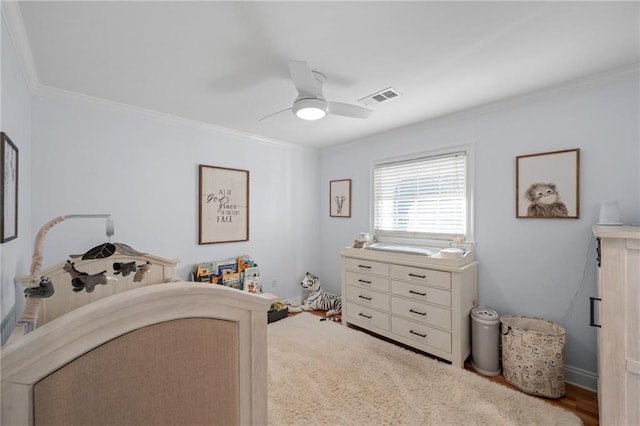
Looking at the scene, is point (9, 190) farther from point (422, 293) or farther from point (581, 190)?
point (581, 190)

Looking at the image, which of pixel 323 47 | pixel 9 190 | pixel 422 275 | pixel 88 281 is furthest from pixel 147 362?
pixel 422 275

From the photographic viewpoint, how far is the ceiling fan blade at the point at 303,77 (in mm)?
1612

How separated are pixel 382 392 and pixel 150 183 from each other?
285 centimetres

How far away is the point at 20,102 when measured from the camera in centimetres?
185

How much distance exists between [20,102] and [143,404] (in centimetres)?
222

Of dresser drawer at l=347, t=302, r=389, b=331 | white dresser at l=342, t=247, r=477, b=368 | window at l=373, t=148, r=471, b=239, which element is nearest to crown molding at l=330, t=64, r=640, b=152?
window at l=373, t=148, r=471, b=239

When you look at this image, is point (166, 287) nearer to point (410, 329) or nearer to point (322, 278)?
point (410, 329)

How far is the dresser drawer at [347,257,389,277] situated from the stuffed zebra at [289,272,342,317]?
2.74ft

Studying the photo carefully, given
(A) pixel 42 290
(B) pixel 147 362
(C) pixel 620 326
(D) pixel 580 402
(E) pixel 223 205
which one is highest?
(E) pixel 223 205

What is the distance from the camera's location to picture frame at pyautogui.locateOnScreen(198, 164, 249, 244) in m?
3.17

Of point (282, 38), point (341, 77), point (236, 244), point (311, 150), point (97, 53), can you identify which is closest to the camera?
point (282, 38)

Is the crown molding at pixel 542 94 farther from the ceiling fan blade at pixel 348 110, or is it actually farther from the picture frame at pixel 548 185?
the ceiling fan blade at pixel 348 110

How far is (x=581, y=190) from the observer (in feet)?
7.09

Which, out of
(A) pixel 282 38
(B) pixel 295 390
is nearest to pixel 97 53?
(A) pixel 282 38
